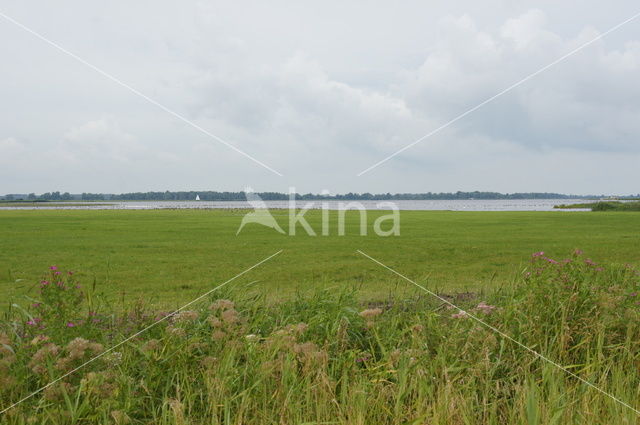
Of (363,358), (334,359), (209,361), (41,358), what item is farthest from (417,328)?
(41,358)

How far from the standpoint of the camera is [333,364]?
16.7 ft

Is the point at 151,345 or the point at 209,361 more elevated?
the point at 151,345

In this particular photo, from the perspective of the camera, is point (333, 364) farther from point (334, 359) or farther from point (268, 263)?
point (268, 263)

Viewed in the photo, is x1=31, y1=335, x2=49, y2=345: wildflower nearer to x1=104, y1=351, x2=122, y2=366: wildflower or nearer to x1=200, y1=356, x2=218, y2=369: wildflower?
x1=104, y1=351, x2=122, y2=366: wildflower

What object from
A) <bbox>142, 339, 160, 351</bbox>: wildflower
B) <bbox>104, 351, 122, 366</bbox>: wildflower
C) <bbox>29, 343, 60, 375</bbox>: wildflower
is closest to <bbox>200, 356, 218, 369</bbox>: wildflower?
<bbox>142, 339, 160, 351</bbox>: wildflower

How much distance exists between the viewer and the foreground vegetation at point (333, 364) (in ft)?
14.3

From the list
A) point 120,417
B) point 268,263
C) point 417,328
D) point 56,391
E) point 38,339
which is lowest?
point 268,263

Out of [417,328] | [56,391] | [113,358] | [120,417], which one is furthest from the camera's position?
[417,328]

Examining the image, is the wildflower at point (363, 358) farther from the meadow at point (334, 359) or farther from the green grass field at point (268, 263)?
the green grass field at point (268, 263)

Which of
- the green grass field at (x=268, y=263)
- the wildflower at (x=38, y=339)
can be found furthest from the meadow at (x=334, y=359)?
the green grass field at (x=268, y=263)

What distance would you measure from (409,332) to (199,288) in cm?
665

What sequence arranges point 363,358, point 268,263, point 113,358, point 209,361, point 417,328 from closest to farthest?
point 113,358 < point 209,361 < point 363,358 < point 417,328 < point 268,263

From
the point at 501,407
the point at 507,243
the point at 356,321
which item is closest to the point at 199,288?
the point at 356,321

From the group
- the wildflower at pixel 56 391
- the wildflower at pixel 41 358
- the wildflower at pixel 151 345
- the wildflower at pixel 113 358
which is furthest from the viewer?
the wildflower at pixel 151 345
